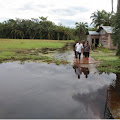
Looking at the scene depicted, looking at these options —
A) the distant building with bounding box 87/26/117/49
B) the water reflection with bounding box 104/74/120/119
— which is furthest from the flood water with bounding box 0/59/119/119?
the distant building with bounding box 87/26/117/49

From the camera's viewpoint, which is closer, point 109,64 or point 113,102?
point 113,102

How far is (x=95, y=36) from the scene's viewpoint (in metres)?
26.5

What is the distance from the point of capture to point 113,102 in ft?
14.5

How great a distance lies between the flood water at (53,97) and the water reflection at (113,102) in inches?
2.4

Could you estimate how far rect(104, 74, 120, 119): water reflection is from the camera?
3.78 metres

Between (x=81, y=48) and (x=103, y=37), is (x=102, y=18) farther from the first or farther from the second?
(x=81, y=48)

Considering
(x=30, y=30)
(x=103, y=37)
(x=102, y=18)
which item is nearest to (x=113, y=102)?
(x=103, y=37)

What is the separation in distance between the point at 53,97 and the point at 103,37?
21909 millimetres

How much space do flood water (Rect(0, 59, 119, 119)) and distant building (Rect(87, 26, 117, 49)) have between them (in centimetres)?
1651

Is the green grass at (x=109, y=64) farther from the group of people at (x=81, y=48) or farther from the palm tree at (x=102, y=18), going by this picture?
the palm tree at (x=102, y=18)

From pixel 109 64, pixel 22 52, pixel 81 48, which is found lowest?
pixel 109 64

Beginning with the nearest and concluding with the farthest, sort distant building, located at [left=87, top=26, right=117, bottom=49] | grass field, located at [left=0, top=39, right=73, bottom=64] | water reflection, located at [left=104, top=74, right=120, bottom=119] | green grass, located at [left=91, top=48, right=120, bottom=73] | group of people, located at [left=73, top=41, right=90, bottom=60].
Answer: water reflection, located at [left=104, top=74, right=120, bottom=119]
green grass, located at [left=91, top=48, right=120, bottom=73]
group of people, located at [left=73, top=41, right=90, bottom=60]
grass field, located at [left=0, top=39, right=73, bottom=64]
distant building, located at [left=87, top=26, right=117, bottom=49]

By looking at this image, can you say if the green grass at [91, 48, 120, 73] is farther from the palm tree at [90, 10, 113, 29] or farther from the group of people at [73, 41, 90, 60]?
the palm tree at [90, 10, 113, 29]

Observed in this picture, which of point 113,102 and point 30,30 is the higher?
point 30,30
